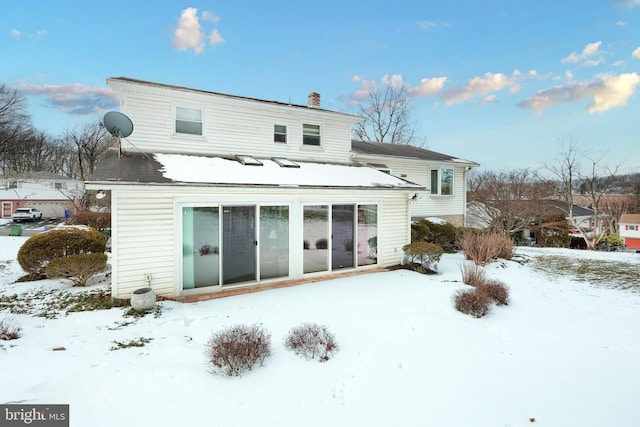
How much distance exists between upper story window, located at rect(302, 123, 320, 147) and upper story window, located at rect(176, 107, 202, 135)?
13.7ft

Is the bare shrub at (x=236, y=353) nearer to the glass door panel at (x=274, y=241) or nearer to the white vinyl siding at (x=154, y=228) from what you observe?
the white vinyl siding at (x=154, y=228)

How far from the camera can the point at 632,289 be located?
8.66 metres

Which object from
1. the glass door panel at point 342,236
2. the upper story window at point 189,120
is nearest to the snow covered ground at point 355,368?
the glass door panel at point 342,236

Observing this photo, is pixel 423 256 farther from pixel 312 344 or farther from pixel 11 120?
pixel 11 120

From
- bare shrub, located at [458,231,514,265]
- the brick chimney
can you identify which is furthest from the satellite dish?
bare shrub, located at [458,231,514,265]

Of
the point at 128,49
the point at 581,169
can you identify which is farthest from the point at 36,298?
the point at 581,169

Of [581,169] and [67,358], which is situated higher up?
[581,169]

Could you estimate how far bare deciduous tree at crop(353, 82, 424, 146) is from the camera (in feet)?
107

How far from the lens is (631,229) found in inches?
1535

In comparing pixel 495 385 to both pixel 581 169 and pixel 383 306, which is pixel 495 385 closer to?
pixel 383 306

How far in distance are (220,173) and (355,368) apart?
21.2 ft

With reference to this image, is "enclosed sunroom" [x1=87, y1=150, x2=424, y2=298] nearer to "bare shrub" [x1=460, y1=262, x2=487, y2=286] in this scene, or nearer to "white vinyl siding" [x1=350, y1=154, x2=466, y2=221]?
"bare shrub" [x1=460, y1=262, x2=487, y2=286]

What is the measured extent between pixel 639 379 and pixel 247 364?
5.64 meters

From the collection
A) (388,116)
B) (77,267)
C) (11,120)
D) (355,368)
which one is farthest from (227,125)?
(11,120)
